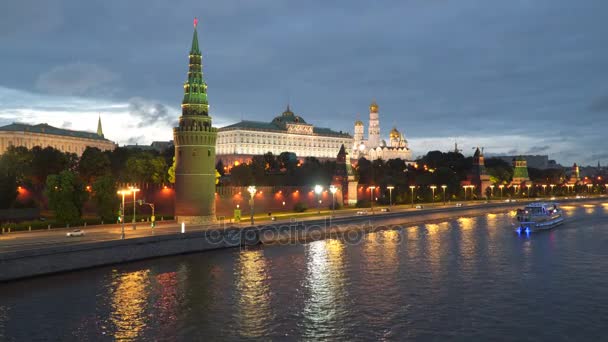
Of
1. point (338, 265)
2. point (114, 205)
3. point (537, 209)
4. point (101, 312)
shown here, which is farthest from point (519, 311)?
point (537, 209)

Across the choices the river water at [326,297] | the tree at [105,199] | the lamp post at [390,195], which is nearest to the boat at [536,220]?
the river water at [326,297]

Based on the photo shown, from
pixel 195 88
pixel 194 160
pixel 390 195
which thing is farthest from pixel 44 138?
pixel 194 160

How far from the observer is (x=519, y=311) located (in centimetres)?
2902

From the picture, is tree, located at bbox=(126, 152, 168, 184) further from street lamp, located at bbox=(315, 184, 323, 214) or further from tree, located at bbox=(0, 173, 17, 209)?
street lamp, located at bbox=(315, 184, 323, 214)

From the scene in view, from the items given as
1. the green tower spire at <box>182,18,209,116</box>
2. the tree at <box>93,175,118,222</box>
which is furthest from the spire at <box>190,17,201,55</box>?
→ the tree at <box>93,175,118,222</box>

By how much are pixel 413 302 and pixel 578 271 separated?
15541 millimetres

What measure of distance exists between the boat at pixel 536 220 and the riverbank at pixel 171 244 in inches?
551

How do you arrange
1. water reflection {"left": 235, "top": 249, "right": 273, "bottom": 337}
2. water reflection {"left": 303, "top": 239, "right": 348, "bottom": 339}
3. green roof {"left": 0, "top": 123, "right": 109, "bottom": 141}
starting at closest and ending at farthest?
1. water reflection {"left": 235, "top": 249, "right": 273, "bottom": 337}
2. water reflection {"left": 303, "top": 239, "right": 348, "bottom": 339}
3. green roof {"left": 0, "top": 123, "right": 109, "bottom": 141}

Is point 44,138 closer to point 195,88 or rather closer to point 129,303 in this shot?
point 195,88

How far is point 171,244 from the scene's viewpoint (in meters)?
46.1

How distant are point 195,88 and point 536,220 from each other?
4566cm

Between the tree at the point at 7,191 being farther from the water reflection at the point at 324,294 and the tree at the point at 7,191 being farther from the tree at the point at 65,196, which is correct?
the water reflection at the point at 324,294

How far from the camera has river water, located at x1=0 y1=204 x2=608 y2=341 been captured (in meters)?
25.7

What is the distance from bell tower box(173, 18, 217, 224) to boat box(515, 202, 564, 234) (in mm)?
35750
